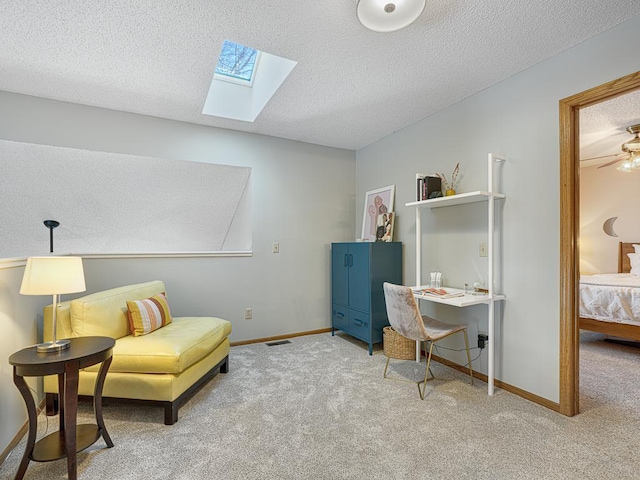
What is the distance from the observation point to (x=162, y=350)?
2.10 metres

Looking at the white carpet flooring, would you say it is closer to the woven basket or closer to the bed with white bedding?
the woven basket

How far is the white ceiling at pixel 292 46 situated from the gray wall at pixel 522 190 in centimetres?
14

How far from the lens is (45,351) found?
1.62 metres

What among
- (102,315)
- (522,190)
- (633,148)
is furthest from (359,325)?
(633,148)

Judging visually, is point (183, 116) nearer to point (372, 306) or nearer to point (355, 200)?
point (355, 200)

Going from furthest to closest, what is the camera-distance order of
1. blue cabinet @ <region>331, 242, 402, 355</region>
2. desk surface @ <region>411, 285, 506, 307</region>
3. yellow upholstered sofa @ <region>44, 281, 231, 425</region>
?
blue cabinet @ <region>331, 242, 402, 355</region> → desk surface @ <region>411, 285, 506, 307</region> → yellow upholstered sofa @ <region>44, 281, 231, 425</region>

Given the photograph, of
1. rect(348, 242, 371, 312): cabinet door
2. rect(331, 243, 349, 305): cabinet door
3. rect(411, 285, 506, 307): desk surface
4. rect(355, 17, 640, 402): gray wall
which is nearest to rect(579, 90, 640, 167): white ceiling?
rect(355, 17, 640, 402): gray wall

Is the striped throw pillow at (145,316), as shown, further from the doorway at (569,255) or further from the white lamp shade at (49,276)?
the doorway at (569,255)

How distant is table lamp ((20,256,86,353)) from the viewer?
5.40 ft

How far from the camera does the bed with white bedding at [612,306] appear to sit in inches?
137

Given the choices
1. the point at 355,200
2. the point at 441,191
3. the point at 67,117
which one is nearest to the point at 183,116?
the point at 67,117

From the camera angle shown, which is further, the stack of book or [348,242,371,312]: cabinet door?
[348,242,371,312]: cabinet door

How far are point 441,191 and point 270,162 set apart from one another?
197 cm

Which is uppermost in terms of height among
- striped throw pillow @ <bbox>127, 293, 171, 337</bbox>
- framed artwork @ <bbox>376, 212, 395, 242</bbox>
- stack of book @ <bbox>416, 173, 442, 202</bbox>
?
stack of book @ <bbox>416, 173, 442, 202</bbox>
